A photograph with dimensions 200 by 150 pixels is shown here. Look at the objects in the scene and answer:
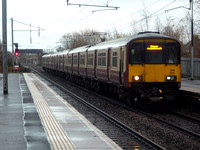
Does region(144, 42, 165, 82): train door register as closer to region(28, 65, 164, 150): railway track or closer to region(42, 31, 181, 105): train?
region(42, 31, 181, 105): train

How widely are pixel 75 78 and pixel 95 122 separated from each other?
802 inches

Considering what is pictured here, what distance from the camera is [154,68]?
15414mm

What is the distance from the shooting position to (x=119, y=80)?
54.9 feet

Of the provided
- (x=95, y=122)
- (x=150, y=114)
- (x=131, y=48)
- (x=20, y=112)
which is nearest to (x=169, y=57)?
(x=131, y=48)

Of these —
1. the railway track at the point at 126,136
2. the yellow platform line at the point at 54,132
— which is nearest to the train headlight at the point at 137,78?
the railway track at the point at 126,136

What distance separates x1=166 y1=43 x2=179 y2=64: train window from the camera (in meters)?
15.6

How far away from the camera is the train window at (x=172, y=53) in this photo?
1562 cm

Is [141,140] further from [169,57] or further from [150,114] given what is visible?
[169,57]

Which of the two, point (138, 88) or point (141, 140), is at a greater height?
point (138, 88)

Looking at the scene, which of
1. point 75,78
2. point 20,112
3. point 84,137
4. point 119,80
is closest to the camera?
point 84,137

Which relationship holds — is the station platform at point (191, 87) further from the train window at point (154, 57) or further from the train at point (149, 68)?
the train window at point (154, 57)

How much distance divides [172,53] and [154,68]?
104 centimetres

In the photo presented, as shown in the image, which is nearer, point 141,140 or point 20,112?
point 141,140

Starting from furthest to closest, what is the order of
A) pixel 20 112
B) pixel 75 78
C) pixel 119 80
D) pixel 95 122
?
pixel 75 78, pixel 119 80, pixel 20 112, pixel 95 122
